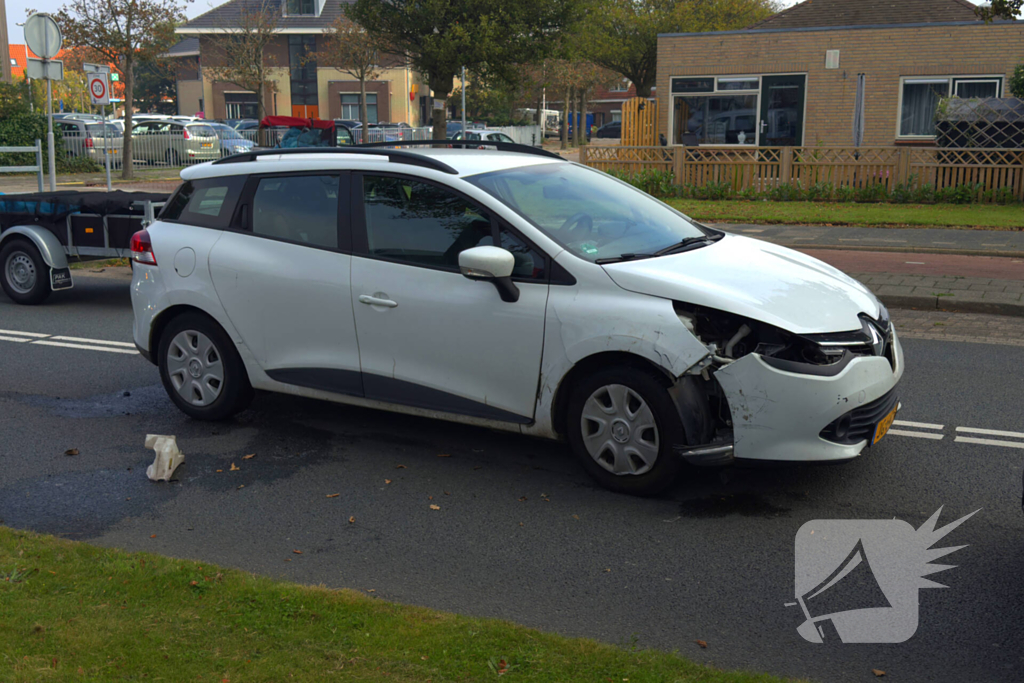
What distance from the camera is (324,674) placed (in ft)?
10.6

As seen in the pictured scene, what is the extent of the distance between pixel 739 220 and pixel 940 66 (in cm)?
1142

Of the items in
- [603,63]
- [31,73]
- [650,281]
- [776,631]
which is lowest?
[776,631]

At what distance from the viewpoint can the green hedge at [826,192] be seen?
19172mm

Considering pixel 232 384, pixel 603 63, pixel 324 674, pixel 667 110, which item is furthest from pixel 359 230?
pixel 603 63

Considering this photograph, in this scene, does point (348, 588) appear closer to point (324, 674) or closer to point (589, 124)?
point (324, 674)

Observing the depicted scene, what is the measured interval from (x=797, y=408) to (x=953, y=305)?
20.1 ft

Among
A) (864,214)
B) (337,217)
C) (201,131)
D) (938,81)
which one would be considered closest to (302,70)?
(201,131)

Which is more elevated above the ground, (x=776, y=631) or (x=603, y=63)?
(x=603, y=63)

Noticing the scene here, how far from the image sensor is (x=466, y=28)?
28938 millimetres

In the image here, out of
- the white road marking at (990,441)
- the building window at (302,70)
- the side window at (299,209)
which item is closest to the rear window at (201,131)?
the side window at (299,209)

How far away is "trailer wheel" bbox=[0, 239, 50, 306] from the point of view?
35.0 ft

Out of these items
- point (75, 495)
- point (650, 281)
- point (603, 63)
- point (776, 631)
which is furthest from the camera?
point (603, 63)

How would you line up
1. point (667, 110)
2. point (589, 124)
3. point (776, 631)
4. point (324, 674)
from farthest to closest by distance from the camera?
point (589, 124) → point (667, 110) → point (776, 631) → point (324, 674)

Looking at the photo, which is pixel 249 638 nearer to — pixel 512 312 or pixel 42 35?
pixel 512 312
